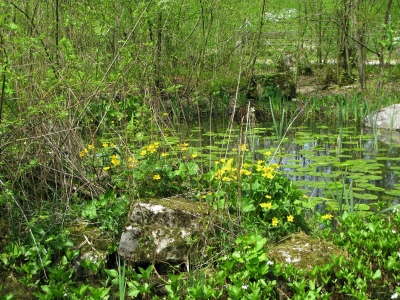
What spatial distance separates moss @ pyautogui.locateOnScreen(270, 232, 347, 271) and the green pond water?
53cm

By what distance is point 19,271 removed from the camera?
306cm

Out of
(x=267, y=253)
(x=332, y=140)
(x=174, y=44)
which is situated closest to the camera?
(x=267, y=253)

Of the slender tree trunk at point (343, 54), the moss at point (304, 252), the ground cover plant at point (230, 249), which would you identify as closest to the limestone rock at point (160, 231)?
the ground cover plant at point (230, 249)

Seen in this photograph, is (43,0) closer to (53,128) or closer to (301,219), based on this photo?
(53,128)

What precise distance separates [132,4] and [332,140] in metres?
3.38

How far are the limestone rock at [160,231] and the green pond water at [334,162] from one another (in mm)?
508

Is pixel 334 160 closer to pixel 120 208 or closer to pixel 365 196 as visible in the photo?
pixel 365 196

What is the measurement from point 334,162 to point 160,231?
2956 millimetres

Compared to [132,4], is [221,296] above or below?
below

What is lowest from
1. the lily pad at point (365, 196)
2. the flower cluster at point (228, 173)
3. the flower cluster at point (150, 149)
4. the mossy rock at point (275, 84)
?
the lily pad at point (365, 196)

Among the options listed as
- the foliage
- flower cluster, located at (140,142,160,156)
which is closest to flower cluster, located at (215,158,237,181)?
the foliage

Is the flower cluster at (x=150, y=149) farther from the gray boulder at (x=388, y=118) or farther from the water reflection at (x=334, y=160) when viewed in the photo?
the gray boulder at (x=388, y=118)

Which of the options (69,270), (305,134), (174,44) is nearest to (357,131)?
(305,134)

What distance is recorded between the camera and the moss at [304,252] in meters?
3.12
